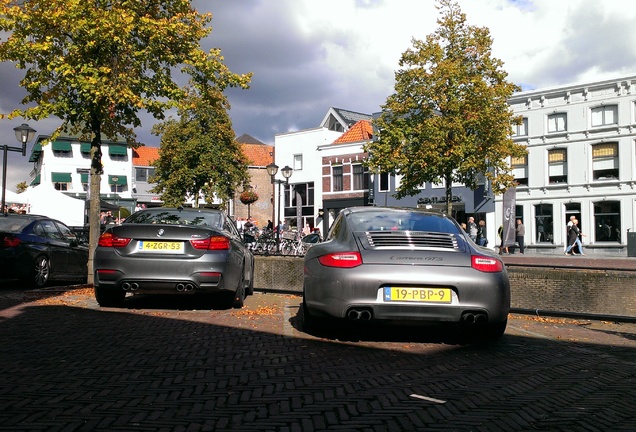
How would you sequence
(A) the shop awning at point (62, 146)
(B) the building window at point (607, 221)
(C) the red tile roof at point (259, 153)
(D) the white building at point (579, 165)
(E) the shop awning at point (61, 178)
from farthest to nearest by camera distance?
1. (A) the shop awning at point (62, 146)
2. (E) the shop awning at point (61, 178)
3. (C) the red tile roof at point (259, 153)
4. (B) the building window at point (607, 221)
5. (D) the white building at point (579, 165)

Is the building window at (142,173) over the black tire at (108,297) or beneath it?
over

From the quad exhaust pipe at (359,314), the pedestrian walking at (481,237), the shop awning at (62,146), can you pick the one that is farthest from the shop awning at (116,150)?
the quad exhaust pipe at (359,314)

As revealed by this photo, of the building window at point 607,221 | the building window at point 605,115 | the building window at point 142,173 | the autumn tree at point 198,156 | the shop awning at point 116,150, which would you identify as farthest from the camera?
the building window at point 142,173

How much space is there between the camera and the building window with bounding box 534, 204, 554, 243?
34969mm

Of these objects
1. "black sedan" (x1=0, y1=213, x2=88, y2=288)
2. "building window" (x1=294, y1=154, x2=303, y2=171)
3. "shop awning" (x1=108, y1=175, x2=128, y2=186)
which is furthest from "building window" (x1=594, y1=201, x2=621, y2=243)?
"shop awning" (x1=108, y1=175, x2=128, y2=186)

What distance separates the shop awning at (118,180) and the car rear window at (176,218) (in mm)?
65017

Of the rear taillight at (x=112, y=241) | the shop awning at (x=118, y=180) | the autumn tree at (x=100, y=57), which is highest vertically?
the shop awning at (x=118, y=180)

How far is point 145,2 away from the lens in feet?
34.6

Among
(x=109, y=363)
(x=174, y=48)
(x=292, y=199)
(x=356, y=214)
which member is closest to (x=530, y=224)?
(x=292, y=199)

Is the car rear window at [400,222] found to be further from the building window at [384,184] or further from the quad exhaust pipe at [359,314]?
the building window at [384,184]

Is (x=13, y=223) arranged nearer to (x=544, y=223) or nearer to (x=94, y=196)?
(x=94, y=196)

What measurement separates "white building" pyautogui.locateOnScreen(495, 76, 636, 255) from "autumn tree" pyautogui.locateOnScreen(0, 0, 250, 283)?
26.5 meters

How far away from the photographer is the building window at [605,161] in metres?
33.1

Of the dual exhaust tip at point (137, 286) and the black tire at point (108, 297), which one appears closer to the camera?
the dual exhaust tip at point (137, 286)
